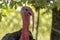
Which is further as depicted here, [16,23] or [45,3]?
[16,23]

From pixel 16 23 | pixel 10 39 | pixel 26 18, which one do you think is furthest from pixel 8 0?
pixel 16 23

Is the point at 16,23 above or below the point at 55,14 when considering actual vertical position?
below

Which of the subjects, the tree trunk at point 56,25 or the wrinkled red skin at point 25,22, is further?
the tree trunk at point 56,25

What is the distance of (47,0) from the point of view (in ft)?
8.09

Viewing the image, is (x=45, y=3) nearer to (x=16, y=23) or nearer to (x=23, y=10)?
(x=23, y=10)

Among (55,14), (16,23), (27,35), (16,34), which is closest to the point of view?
(27,35)

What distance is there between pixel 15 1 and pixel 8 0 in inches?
3.0

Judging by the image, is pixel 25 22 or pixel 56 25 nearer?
pixel 25 22

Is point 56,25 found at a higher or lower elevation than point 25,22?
lower

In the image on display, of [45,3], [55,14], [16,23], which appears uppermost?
[45,3]

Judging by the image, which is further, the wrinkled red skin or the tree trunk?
the tree trunk

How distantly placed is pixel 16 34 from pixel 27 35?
23 cm

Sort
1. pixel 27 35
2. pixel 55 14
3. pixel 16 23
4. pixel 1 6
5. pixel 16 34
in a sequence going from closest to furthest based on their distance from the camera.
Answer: pixel 1 6 < pixel 27 35 < pixel 16 34 < pixel 55 14 < pixel 16 23

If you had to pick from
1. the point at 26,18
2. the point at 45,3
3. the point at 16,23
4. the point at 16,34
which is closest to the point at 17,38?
the point at 16,34
